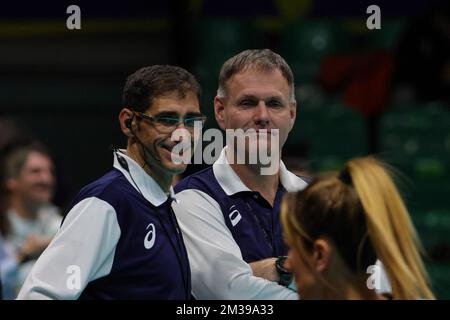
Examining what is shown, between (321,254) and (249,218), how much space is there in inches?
23.1

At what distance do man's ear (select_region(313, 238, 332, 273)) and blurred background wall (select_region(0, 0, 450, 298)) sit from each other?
4.61 meters

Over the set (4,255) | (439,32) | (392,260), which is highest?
(439,32)

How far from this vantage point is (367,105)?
26.6 ft

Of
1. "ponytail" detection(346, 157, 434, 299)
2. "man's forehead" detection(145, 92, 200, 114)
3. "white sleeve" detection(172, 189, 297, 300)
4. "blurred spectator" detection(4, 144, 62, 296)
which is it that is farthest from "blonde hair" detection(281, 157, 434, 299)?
"blurred spectator" detection(4, 144, 62, 296)

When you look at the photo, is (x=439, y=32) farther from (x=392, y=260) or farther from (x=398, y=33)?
(x=392, y=260)

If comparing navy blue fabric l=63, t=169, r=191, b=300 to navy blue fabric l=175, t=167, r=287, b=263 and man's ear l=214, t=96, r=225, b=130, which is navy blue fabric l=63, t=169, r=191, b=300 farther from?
man's ear l=214, t=96, r=225, b=130

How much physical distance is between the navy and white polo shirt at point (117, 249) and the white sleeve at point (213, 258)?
45 millimetres

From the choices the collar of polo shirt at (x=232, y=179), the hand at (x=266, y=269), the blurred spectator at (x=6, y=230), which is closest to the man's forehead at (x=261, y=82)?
the collar of polo shirt at (x=232, y=179)

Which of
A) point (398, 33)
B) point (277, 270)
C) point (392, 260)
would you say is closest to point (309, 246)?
point (392, 260)

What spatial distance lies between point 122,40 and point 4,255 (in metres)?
4.42

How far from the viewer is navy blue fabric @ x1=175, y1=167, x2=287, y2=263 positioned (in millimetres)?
2918

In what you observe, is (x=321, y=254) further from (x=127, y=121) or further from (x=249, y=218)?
(x=127, y=121)

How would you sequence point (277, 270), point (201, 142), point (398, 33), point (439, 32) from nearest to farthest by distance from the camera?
point (277, 270)
point (201, 142)
point (439, 32)
point (398, 33)

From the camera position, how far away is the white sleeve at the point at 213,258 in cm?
280
